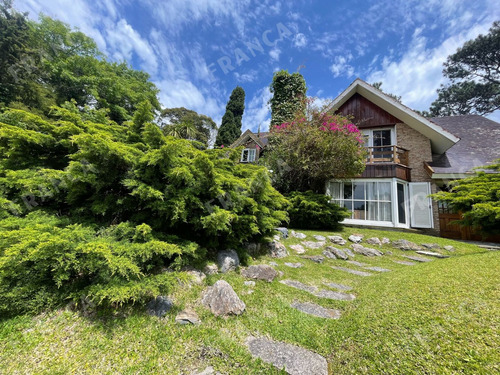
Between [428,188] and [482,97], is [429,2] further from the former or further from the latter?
[482,97]

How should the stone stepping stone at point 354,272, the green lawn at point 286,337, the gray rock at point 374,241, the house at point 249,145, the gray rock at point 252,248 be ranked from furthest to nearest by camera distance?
the house at point 249,145 < the gray rock at point 374,241 < the gray rock at point 252,248 < the stone stepping stone at point 354,272 < the green lawn at point 286,337

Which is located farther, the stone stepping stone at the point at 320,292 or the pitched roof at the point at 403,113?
the pitched roof at the point at 403,113

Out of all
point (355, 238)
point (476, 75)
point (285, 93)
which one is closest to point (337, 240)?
point (355, 238)

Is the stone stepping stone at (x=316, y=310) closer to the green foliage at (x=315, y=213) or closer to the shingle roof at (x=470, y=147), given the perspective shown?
the green foliage at (x=315, y=213)

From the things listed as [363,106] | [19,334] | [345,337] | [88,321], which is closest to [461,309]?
[345,337]

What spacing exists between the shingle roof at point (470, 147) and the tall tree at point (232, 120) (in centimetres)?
2066

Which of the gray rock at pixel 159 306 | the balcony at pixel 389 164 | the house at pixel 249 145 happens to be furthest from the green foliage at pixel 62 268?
the house at pixel 249 145

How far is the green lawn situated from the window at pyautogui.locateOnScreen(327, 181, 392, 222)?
798 cm

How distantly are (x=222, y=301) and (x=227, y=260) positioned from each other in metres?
1.15

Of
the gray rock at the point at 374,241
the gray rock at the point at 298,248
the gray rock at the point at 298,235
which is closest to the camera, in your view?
the gray rock at the point at 298,248

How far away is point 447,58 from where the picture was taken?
23.9 meters

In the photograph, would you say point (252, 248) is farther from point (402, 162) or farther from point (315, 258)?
point (402, 162)

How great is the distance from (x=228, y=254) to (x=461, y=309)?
10.9 feet

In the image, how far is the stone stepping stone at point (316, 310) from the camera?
9.15 ft
